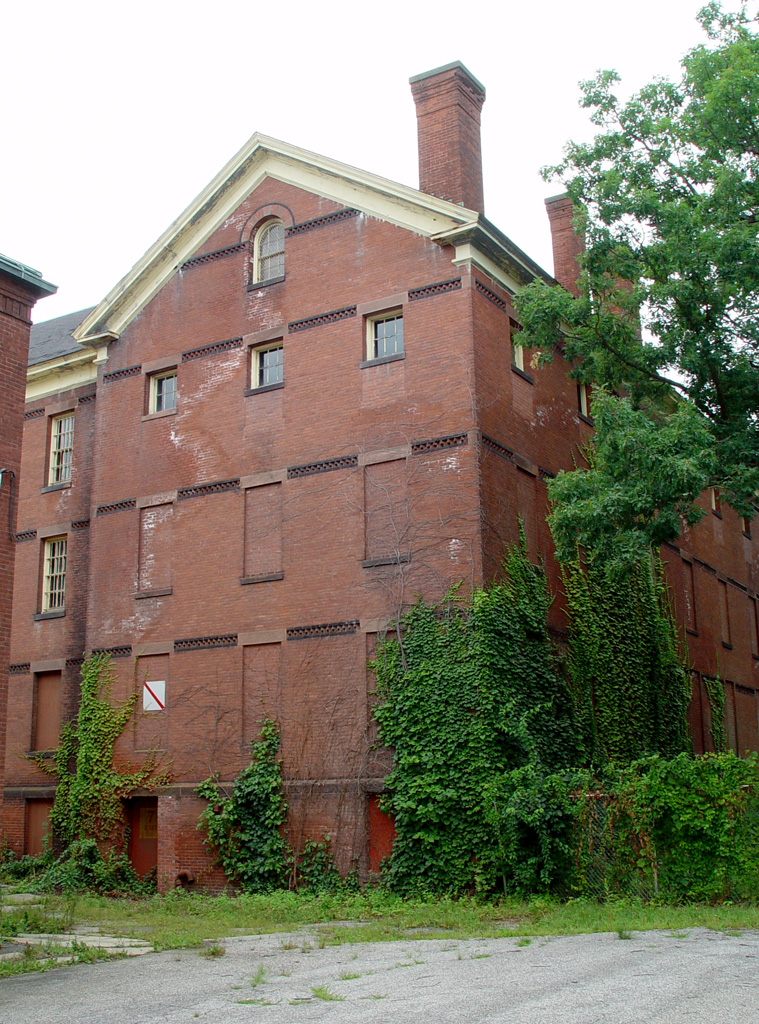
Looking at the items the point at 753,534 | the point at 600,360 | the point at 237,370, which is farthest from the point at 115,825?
the point at 753,534

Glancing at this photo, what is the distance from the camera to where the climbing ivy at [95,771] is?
21.8 metres

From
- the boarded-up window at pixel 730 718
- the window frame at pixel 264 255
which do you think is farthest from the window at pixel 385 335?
the boarded-up window at pixel 730 718

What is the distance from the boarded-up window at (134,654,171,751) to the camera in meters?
22.0

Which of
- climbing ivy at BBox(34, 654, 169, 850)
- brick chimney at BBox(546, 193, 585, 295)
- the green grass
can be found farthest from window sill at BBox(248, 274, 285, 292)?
the green grass

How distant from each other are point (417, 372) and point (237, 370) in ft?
14.8

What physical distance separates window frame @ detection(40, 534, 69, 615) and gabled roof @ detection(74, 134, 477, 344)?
16.1 feet

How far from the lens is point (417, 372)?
819 inches

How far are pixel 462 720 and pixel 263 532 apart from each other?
238 inches

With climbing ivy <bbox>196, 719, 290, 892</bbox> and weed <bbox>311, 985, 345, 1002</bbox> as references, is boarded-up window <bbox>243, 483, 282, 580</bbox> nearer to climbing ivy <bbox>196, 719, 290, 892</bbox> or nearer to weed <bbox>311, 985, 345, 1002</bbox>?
climbing ivy <bbox>196, 719, 290, 892</bbox>

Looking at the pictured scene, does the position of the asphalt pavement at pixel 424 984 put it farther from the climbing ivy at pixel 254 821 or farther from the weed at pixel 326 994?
the climbing ivy at pixel 254 821

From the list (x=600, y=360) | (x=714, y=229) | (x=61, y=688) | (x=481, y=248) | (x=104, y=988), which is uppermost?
(x=481, y=248)

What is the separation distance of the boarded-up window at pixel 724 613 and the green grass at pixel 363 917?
53.9 ft

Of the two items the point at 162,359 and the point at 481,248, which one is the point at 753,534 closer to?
the point at 481,248

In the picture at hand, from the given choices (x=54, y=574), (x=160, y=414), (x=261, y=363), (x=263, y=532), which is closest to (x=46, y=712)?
(x=54, y=574)
